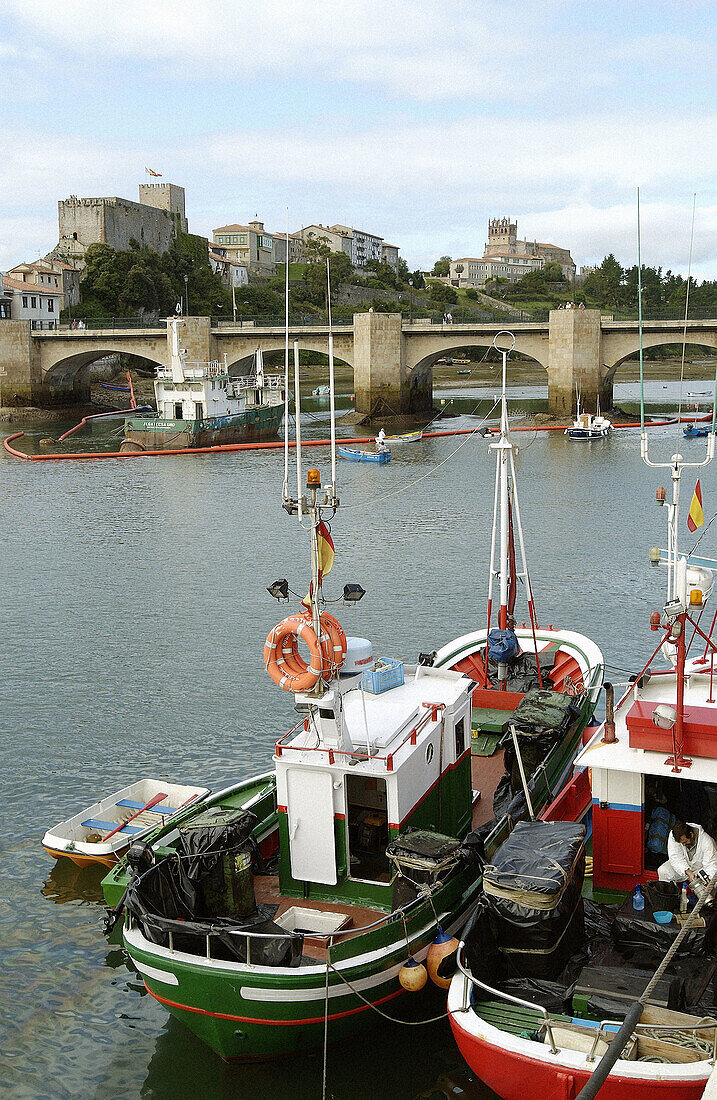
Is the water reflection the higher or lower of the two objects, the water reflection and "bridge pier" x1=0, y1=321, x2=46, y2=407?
the lower

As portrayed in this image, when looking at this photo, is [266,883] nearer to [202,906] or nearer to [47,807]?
[202,906]

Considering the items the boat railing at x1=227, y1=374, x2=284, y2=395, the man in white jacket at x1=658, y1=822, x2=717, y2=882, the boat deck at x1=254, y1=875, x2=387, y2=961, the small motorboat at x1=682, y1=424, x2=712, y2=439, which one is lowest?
the boat deck at x1=254, y1=875, x2=387, y2=961

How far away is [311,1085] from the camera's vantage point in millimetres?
9758

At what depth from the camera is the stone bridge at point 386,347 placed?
210 ft

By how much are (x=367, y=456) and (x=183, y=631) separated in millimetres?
29912

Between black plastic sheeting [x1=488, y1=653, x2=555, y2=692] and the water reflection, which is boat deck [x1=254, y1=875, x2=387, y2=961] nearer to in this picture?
the water reflection

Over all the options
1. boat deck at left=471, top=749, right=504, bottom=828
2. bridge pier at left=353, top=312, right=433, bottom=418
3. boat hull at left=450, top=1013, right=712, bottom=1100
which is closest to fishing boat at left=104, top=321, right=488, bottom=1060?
boat deck at left=471, top=749, right=504, bottom=828

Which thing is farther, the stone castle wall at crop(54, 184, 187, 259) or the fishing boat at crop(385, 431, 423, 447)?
the stone castle wall at crop(54, 184, 187, 259)

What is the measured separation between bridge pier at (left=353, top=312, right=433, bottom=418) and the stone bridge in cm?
7

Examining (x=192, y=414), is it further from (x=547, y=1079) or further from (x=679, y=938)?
(x=547, y=1079)

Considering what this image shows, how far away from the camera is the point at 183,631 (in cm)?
2417

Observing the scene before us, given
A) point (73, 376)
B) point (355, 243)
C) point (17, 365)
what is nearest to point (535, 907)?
point (17, 365)

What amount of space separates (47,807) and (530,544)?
20168 millimetres

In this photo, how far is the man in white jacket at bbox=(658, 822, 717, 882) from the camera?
9.91m
